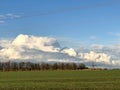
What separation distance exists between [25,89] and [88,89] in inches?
266

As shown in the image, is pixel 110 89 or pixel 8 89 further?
pixel 8 89

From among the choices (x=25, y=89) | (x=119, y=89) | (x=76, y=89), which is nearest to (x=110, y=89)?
(x=119, y=89)

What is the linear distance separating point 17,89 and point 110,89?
9975 millimetres

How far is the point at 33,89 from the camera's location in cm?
3953

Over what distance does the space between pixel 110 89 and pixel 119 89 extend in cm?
94

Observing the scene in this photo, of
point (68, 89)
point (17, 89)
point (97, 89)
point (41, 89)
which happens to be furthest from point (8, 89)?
point (97, 89)

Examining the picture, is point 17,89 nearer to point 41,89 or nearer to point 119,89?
point 41,89

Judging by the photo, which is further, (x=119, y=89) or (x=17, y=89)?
(x=17, y=89)

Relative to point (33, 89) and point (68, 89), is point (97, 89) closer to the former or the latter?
point (68, 89)

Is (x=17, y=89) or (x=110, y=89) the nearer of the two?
(x=110, y=89)

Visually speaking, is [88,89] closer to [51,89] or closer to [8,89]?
[51,89]

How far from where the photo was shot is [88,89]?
126ft

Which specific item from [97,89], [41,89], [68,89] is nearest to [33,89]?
[41,89]

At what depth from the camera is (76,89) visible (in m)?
38.2
